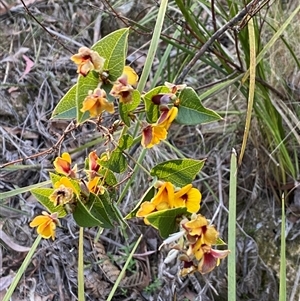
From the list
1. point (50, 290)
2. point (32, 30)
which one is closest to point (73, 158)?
point (50, 290)

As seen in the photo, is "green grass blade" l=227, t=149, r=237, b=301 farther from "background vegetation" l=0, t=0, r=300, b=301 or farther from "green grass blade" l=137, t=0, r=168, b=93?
"background vegetation" l=0, t=0, r=300, b=301

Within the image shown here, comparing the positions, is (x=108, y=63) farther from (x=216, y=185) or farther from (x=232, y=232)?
(x=216, y=185)

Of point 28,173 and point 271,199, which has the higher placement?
point 271,199

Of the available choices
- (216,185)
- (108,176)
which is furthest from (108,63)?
(216,185)

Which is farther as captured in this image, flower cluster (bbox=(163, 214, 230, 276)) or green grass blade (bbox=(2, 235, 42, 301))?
green grass blade (bbox=(2, 235, 42, 301))

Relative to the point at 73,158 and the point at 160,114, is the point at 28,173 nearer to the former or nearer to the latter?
the point at 73,158

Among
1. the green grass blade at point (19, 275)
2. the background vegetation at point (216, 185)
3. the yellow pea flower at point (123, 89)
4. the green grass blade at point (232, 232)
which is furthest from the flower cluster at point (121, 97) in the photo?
the background vegetation at point (216, 185)

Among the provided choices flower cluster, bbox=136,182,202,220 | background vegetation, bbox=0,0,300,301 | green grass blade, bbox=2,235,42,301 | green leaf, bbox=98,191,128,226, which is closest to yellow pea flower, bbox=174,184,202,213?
flower cluster, bbox=136,182,202,220
